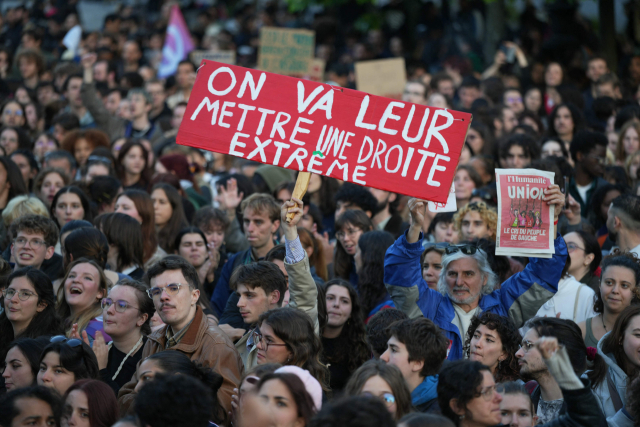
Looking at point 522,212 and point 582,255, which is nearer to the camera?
point 522,212

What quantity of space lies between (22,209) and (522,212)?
4.94 meters

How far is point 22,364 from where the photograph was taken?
5.31m

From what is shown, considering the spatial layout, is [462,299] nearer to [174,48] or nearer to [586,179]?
[586,179]

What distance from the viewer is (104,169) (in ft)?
30.2

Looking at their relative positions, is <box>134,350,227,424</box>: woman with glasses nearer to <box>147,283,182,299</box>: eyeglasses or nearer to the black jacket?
<box>147,283,182,299</box>: eyeglasses

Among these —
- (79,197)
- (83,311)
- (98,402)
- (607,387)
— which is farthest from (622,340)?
(79,197)

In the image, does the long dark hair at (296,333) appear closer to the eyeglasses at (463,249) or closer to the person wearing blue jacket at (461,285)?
the person wearing blue jacket at (461,285)

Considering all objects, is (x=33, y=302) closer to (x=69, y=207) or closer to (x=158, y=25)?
(x=69, y=207)

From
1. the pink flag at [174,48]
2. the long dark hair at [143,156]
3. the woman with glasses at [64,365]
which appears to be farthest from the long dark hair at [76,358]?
the pink flag at [174,48]

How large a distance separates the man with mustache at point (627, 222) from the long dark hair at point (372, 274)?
2.03 m

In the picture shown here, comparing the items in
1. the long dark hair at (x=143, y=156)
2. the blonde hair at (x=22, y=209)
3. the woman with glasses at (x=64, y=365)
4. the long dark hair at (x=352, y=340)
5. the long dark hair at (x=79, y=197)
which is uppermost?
the long dark hair at (x=143, y=156)

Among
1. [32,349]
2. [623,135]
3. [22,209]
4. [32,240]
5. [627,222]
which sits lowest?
[32,349]

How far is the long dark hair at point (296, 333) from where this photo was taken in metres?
4.93

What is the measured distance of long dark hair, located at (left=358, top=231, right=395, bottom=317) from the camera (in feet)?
21.6
